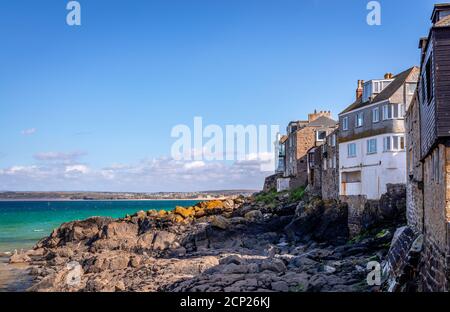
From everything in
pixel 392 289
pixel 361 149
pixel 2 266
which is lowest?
pixel 2 266

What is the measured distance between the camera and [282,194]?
53844 mm

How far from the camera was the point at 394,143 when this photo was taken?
30.8 m

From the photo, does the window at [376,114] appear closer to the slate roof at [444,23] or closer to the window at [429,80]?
the window at [429,80]

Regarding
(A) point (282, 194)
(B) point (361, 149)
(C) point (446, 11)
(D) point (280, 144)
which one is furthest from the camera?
(D) point (280, 144)

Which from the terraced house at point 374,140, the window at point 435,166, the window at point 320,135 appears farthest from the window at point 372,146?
the window at point 320,135

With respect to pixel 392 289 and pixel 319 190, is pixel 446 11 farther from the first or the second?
pixel 319 190

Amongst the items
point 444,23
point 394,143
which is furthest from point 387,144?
point 444,23

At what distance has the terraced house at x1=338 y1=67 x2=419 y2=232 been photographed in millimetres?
30562

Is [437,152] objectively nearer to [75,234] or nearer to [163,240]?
[163,240]

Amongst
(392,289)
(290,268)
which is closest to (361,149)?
(290,268)

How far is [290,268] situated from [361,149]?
13.9 meters

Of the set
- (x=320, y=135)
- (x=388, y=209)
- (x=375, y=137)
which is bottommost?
(x=388, y=209)

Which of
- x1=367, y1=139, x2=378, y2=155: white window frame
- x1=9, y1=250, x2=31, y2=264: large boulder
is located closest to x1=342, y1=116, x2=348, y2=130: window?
x1=367, y1=139, x2=378, y2=155: white window frame

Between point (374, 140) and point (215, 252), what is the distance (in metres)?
12.3
